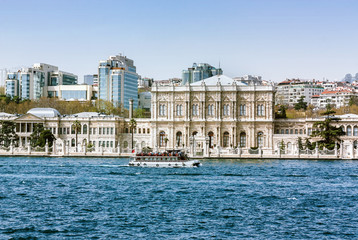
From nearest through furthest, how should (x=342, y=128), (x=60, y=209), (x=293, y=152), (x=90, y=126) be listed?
(x=60, y=209) < (x=293, y=152) < (x=342, y=128) < (x=90, y=126)

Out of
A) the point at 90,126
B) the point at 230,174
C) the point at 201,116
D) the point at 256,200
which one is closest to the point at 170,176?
the point at 230,174

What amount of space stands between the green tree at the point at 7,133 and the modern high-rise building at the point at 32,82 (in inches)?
2750

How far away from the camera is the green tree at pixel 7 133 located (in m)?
92.1

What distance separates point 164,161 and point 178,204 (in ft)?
85.9

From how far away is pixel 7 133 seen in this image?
92.6m

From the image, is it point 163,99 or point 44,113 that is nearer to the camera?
point 163,99

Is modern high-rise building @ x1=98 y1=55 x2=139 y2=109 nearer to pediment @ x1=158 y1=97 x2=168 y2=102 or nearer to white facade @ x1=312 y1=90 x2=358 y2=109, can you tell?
pediment @ x1=158 y1=97 x2=168 y2=102

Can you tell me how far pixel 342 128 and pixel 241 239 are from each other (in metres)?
65.4

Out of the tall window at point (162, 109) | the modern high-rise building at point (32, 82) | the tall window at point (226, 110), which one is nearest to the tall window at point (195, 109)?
the tall window at point (226, 110)

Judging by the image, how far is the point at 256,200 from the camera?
35.6m

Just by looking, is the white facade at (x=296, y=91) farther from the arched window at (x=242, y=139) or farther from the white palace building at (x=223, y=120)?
the arched window at (x=242, y=139)

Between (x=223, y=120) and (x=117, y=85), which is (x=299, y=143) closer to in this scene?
(x=223, y=120)

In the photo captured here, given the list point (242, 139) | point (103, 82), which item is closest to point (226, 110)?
point (242, 139)

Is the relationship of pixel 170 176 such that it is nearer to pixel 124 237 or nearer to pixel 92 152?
pixel 124 237
